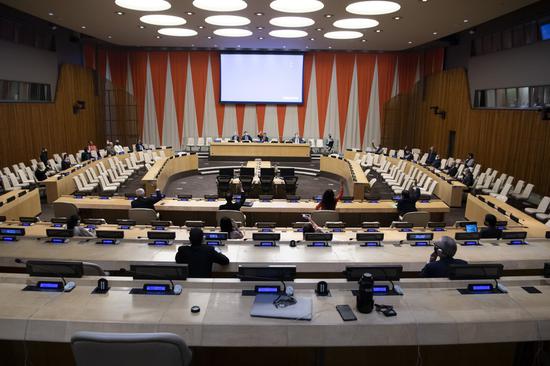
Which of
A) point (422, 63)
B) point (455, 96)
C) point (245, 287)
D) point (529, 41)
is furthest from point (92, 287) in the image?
point (422, 63)

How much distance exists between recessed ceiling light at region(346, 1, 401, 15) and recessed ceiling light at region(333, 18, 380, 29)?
2.78ft

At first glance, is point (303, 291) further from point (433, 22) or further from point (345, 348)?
point (433, 22)

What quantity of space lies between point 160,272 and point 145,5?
9.17m

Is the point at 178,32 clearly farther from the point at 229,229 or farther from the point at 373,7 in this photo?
the point at 229,229

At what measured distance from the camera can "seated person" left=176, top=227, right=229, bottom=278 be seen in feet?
13.6

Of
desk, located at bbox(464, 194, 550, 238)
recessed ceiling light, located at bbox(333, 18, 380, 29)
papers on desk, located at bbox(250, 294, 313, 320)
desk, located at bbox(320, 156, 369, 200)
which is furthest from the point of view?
recessed ceiling light, located at bbox(333, 18, 380, 29)

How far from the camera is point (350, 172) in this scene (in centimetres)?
1246

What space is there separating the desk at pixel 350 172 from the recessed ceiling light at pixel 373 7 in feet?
14.6

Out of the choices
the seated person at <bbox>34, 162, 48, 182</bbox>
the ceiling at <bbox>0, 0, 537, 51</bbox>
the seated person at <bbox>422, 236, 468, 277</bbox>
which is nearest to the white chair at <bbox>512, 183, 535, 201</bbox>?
the ceiling at <bbox>0, 0, 537, 51</bbox>

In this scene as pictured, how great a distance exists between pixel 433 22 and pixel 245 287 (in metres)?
11.3

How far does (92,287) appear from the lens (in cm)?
354

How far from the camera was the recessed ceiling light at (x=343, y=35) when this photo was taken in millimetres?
14484

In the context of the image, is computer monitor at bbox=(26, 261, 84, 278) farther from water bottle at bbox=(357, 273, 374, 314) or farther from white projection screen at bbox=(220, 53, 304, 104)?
white projection screen at bbox=(220, 53, 304, 104)

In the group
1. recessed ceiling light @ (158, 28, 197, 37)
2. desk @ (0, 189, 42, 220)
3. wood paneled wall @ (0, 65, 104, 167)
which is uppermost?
recessed ceiling light @ (158, 28, 197, 37)
